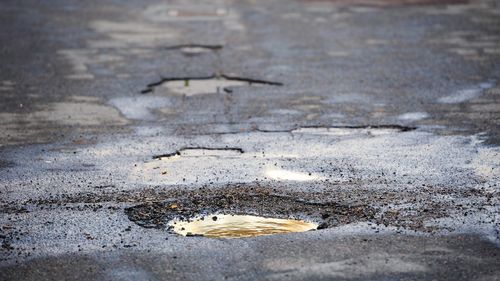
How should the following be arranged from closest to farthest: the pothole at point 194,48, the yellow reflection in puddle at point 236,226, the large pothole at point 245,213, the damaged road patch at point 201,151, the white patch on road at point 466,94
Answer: the yellow reflection in puddle at point 236,226, the large pothole at point 245,213, the damaged road patch at point 201,151, the white patch on road at point 466,94, the pothole at point 194,48

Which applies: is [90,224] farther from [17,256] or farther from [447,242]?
[447,242]

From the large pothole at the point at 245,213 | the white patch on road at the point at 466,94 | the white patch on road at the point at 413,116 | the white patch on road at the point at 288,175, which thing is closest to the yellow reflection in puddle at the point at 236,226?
the large pothole at the point at 245,213

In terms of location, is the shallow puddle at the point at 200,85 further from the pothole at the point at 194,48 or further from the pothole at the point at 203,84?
the pothole at the point at 194,48

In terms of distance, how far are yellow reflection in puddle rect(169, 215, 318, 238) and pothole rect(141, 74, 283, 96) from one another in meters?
5.35

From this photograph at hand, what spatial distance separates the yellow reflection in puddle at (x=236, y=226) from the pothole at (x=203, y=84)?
535 cm

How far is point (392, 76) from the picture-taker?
1423cm

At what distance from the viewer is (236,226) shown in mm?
7984

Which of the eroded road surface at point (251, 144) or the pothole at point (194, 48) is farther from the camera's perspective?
the pothole at point (194, 48)

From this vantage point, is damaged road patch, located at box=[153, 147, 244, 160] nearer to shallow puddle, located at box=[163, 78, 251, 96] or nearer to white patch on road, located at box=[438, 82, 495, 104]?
shallow puddle, located at box=[163, 78, 251, 96]

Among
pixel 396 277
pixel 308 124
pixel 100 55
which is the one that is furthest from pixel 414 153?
pixel 100 55

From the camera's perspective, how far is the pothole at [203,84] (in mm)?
13461

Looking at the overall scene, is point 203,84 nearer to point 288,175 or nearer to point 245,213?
point 288,175

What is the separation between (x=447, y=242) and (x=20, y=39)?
37.7ft

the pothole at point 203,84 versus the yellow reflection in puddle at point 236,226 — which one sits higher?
the yellow reflection in puddle at point 236,226
